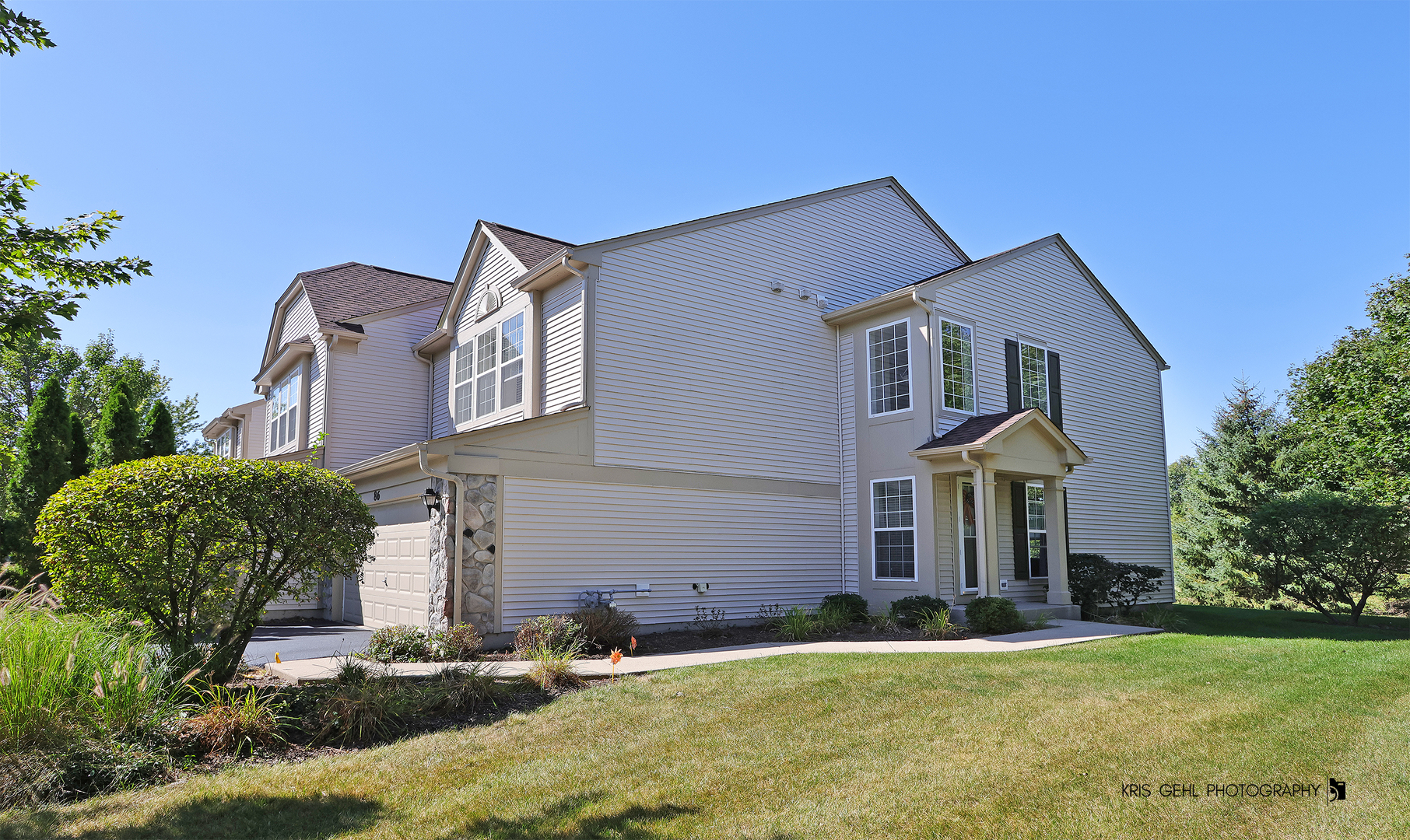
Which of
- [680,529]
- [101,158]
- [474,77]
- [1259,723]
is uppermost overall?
[474,77]

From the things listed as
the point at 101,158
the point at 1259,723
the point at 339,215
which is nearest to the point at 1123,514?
the point at 1259,723

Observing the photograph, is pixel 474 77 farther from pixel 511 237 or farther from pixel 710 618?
pixel 710 618

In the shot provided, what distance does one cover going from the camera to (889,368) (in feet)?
48.7

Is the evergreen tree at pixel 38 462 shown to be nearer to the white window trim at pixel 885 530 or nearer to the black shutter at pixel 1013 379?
the white window trim at pixel 885 530

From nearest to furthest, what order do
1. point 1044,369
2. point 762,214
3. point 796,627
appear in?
point 796,627 → point 762,214 → point 1044,369

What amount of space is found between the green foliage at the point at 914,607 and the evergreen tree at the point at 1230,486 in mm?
18295

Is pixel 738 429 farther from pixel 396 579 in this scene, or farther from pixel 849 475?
pixel 396 579

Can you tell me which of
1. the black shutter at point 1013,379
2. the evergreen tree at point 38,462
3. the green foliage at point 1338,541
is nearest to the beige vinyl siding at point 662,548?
the black shutter at point 1013,379

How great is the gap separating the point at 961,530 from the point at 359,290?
48.5ft

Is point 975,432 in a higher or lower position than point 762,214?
lower

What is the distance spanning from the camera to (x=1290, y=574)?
18109 millimetres

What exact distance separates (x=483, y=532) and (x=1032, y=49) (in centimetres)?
1057

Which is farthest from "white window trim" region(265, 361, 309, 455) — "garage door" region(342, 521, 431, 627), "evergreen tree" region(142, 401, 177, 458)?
"garage door" region(342, 521, 431, 627)

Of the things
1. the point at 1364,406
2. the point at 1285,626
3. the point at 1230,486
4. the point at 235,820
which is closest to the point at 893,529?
the point at 1285,626
